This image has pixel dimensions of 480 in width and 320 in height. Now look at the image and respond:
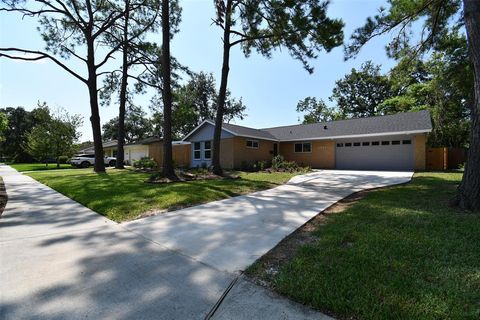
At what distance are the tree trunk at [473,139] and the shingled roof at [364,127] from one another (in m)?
11.4

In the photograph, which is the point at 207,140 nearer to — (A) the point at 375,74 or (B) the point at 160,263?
(B) the point at 160,263

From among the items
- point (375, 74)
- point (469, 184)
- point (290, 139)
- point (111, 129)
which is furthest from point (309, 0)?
point (111, 129)

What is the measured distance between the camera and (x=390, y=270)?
2861mm

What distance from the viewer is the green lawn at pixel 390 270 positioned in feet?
7.28

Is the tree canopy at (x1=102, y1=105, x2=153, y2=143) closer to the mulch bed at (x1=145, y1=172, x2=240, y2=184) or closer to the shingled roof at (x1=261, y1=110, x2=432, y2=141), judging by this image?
the shingled roof at (x1=261, y1=110, x2=432, y2=141)

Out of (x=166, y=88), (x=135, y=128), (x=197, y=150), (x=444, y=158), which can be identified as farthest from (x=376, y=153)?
(x=135, y=128)

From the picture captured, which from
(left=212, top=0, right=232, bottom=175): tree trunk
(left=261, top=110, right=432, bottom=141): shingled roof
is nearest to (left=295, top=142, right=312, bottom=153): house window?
(left=261, top=110, right=432, bottom=141): shingled roof

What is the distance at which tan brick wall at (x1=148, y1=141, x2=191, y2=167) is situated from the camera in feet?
76.5

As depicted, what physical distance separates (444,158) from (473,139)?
1377cm

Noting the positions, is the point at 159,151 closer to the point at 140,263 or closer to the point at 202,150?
the point at 202,150

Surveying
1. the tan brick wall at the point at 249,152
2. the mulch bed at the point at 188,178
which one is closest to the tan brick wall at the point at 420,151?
the tan brick wall at the point at 249,152

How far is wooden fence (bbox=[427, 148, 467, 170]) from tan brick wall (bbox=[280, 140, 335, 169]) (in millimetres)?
6147

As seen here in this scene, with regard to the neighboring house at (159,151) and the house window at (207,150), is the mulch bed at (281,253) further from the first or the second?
the neighboring house at (159,151)

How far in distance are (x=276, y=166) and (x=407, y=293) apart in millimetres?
15790
